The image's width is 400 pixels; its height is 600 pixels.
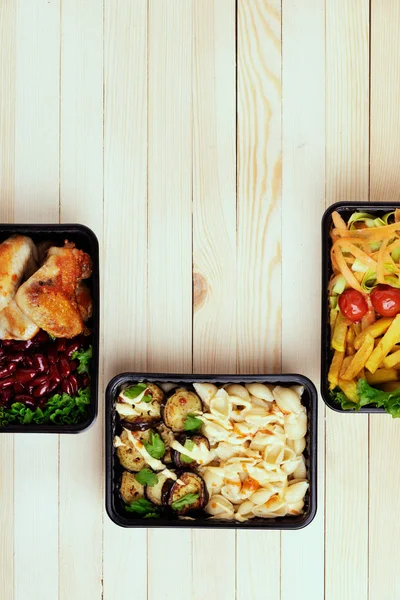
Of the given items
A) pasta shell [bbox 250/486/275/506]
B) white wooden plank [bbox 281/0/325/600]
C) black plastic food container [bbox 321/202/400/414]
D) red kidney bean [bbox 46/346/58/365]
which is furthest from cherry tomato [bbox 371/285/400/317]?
red kidney bean [bbox 46/346/58/365]

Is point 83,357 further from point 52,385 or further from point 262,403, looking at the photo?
point 262,403

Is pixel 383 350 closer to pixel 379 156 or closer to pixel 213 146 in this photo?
pixel 379 156

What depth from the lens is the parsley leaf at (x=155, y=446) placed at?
69.5 inches

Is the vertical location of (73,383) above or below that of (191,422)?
above

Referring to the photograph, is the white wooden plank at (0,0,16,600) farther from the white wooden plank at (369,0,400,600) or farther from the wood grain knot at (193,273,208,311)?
the white wooden plank at (369,0,400,600)

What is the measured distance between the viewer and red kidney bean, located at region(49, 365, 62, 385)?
1762mm

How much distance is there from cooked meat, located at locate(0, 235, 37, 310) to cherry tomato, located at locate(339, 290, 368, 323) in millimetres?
895

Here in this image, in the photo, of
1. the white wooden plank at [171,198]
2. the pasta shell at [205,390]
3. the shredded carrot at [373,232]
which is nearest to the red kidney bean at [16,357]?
the white wooden plank at [171,198]

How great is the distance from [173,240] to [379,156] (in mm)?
686

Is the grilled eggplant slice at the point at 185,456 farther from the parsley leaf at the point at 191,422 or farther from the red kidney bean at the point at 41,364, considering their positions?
the red kidney bean at the point at 41,364

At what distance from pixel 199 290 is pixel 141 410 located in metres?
0.41

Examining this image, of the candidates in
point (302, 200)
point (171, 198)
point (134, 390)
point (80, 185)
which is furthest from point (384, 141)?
point (134, 390)

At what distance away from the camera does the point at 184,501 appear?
1768 millimetres

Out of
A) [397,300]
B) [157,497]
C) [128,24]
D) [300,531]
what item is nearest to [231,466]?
[157,497]
